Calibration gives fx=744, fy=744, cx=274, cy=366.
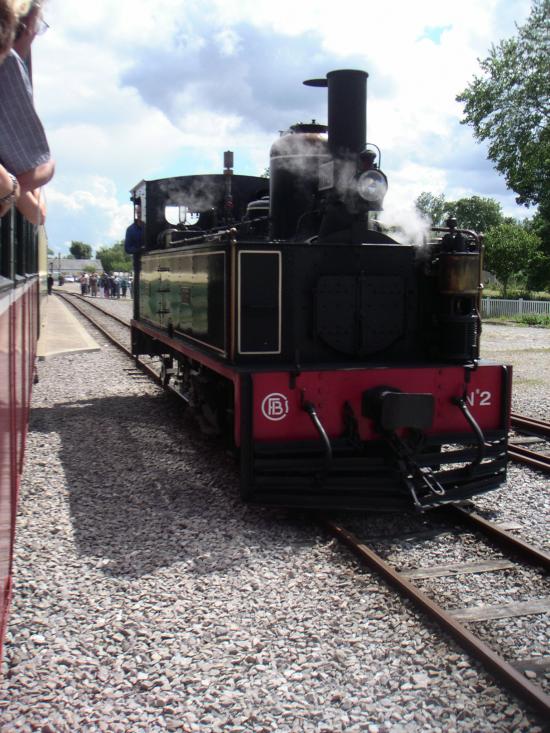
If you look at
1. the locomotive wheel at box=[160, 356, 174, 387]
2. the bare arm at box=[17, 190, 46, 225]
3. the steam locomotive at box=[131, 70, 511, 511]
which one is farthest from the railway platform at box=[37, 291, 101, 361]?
the bare arm at box=[17, 190, 46, 225]

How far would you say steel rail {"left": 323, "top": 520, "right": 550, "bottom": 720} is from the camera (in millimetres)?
2854

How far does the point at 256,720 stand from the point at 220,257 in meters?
3.48

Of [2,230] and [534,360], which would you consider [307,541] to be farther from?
[534,360]

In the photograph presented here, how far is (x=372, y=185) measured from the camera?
17.3 ft

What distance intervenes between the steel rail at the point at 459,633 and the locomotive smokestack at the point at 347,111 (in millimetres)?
2844

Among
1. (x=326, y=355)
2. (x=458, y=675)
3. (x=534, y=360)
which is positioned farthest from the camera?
(x=534, y=360)

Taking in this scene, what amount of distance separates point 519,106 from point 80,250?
492ft

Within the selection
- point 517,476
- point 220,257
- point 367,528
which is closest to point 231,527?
point 367,528

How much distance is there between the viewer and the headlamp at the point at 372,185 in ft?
17.3

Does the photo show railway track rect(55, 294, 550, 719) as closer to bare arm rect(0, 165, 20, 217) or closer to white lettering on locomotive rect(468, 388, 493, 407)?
white lettering on locomotive rect(468, 388, 493, 407)

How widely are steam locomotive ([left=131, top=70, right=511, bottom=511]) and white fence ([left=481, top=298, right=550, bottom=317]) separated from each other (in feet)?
75.6

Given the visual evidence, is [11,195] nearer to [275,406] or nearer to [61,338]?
[275,406]

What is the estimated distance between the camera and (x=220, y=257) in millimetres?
5504

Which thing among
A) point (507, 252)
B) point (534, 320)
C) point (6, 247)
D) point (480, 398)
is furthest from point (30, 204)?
point (507, 252)
